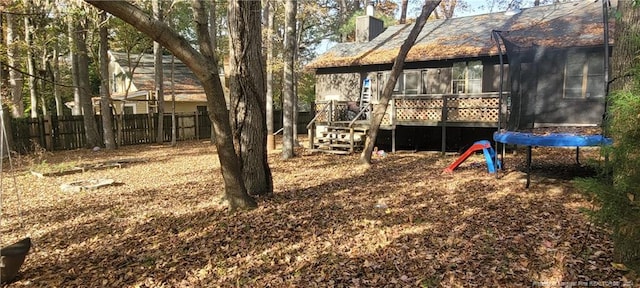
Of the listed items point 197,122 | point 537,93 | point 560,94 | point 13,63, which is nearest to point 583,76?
point 560,94

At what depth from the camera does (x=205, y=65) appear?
4867 millimetres

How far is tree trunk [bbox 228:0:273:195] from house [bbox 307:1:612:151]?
6.99m

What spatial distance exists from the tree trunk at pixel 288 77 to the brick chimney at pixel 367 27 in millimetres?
7164

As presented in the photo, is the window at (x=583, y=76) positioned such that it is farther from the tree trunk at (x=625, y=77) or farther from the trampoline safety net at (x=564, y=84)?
the tree trunk at (x=625, y=77)

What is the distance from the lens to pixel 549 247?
4266 mm

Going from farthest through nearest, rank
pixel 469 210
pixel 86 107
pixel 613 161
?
pixel 86 107
pixel 469 210
pixel 613 161

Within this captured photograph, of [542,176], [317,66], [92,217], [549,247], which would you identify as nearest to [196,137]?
[317,66]

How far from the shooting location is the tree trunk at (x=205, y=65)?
4113 mm

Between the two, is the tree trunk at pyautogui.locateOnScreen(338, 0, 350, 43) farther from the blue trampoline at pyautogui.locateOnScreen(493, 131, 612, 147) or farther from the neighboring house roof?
the blue trampoline at pyautogui.locateOnScreen(493, 131, 612, 147)

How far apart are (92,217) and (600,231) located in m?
7.18

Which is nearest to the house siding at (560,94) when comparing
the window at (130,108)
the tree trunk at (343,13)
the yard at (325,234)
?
the yard at (325,234)

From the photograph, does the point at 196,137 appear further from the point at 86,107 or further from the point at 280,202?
the point at 280,202

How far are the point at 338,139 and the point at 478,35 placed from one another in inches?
267

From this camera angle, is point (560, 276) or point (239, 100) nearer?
point (560, 276)
